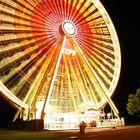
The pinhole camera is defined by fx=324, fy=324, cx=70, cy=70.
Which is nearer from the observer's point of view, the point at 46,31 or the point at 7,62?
the point at 7,62

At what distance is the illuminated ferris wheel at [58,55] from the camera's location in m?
26.4

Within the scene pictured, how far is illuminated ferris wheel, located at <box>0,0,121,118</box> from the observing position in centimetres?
2644

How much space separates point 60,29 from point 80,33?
3012mm

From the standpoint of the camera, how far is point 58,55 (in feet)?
91.8

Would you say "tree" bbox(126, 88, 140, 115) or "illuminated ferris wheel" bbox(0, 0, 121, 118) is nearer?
"illuminated ferris wheel" bbox(0, 0, 121, 118)

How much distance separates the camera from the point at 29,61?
90.6 ft

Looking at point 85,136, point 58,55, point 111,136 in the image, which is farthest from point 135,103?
point 111,136

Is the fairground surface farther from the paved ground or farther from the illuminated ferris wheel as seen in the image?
the illuminated ferris wheel

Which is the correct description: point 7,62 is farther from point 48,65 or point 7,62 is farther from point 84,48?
point 84,48

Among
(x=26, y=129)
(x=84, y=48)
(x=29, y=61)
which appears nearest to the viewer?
(x=26, y=129)

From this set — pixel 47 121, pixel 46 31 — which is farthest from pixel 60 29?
pixel 47 121

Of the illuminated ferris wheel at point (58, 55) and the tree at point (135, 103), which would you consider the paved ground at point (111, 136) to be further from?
the tree at point (135, 103)

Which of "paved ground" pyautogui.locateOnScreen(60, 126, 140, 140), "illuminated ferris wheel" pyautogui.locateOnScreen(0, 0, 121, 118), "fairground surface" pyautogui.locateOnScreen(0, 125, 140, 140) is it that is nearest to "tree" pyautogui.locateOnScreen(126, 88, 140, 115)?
"illuminated ferris wheel" pyautogui.locateOnScreen(0, 0, 121, 118)

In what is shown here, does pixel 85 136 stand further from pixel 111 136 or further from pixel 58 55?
pixel 58 55
